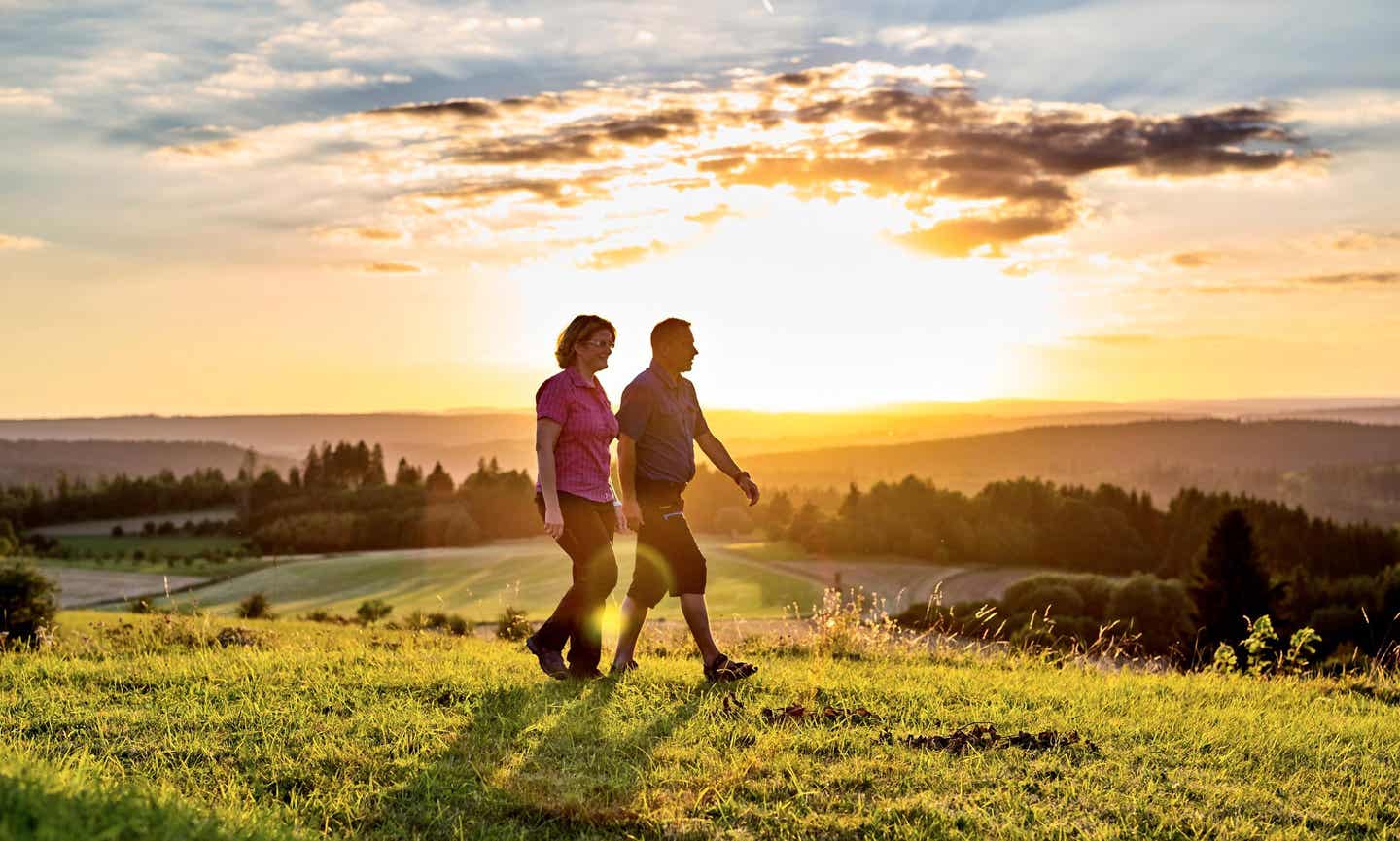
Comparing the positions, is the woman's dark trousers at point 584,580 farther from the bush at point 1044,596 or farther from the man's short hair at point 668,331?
the bush at point 1044,596

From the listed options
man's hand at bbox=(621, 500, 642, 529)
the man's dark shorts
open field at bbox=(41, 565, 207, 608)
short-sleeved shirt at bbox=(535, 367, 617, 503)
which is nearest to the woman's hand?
short-sleeved shirt at bbox=(535, 367, 617, 503)

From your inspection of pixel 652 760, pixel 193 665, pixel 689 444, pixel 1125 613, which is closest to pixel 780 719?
pixel 652 760

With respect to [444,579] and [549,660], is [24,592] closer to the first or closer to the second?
[549,660]

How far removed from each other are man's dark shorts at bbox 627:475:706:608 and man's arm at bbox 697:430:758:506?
0.54 metres

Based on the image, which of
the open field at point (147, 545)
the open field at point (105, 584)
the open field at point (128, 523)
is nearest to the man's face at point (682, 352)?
the open field at point (105, 584)

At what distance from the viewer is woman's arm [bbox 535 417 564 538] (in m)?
8.48

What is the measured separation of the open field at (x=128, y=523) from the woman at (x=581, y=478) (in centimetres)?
13585

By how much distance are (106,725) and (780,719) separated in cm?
402

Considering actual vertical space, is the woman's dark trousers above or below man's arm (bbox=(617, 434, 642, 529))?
below

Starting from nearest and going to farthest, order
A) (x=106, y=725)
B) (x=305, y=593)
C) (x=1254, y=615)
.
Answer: (x=106, y=725), (x=1254, y=615), (x=305, y=593)

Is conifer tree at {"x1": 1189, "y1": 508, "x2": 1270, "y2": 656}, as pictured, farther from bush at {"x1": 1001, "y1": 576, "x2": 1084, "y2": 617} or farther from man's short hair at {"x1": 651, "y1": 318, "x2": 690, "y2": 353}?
man's short hair at {"x1": 651, "y1": 318, "x2": 690, "y2": 353}

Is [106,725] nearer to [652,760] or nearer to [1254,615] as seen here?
[652,760]

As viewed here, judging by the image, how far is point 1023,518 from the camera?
337 ft

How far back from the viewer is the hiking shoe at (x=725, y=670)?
8.98m
